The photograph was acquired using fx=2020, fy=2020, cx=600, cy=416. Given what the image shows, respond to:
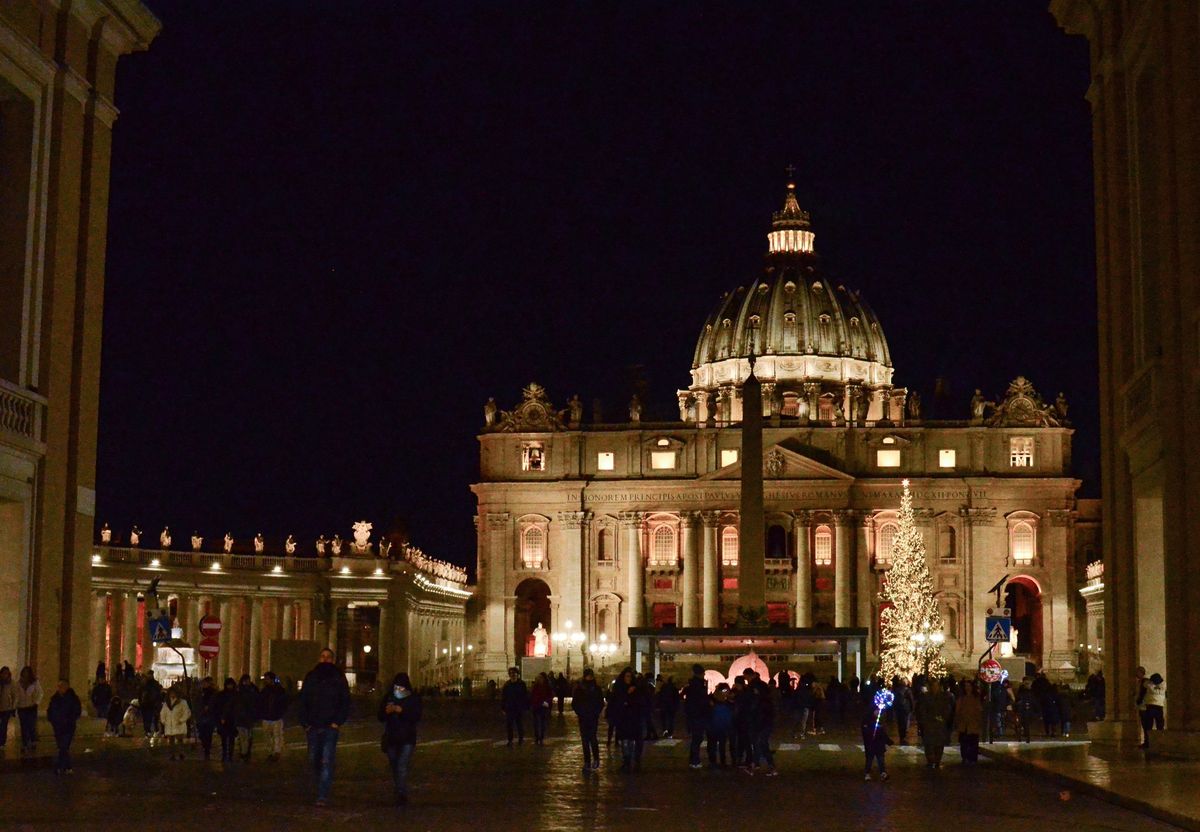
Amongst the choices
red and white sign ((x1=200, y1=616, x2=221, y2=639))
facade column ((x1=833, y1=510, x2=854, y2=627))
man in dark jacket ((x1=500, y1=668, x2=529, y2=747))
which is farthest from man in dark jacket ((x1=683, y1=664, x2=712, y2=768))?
facade column ((x1=833, y1=510, x2=854, y2=627))

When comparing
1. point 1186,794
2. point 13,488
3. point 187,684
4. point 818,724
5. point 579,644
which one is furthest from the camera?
point 579,644

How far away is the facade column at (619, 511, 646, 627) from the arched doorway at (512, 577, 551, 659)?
5.95m

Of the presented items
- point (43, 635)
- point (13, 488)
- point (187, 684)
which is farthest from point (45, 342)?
point (187, 684)

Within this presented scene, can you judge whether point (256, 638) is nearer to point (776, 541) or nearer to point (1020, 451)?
point (776, 541)

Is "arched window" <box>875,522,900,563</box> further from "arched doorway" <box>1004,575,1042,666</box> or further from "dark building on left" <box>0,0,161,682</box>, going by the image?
"dark building on left" <box>0,0,161,682</box>

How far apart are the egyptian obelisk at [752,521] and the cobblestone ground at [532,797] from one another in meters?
38.6

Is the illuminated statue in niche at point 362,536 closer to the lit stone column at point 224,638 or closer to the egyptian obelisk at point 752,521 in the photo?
the lit stone column at point 224,638

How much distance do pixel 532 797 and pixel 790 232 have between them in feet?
462

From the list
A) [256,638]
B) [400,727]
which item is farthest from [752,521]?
[400,727]

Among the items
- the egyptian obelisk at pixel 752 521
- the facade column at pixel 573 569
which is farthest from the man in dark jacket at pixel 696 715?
the facade column at pixel 573 569

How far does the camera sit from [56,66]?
29.0 m

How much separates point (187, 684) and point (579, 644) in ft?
274

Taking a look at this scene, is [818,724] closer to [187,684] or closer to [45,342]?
[187,684]

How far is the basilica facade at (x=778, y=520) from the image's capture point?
120 m
